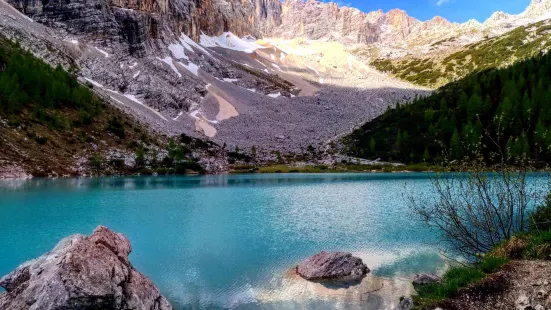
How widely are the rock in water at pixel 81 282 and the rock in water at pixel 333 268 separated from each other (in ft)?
32.0

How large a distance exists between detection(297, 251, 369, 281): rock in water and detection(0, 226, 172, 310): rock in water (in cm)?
977

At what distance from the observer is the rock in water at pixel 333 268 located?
23.0m

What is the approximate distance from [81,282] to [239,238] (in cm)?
2099

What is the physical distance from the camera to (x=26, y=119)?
102812 mm

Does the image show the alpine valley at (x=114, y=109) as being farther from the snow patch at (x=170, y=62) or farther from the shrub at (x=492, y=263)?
the shrub at (x=492, y=263)

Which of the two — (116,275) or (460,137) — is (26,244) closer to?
(116,275)

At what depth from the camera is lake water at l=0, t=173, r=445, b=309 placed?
811 inches

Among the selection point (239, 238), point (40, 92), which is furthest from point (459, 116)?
point (40, 92)

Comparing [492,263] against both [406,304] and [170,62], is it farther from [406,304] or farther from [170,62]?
[170,62]

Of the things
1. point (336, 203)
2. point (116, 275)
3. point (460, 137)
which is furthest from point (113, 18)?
point (116, 275)

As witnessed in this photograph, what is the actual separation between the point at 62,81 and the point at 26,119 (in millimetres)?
33829

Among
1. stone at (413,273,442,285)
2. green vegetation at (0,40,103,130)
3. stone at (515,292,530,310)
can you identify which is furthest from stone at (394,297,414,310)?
green vegetation at (0,40,103,130)

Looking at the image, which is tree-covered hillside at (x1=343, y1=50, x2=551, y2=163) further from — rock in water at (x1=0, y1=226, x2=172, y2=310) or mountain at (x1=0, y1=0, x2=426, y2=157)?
rock in water at (x1=0, y1=226, x2=172, y2=310)

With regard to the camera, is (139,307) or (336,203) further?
(336,203)
